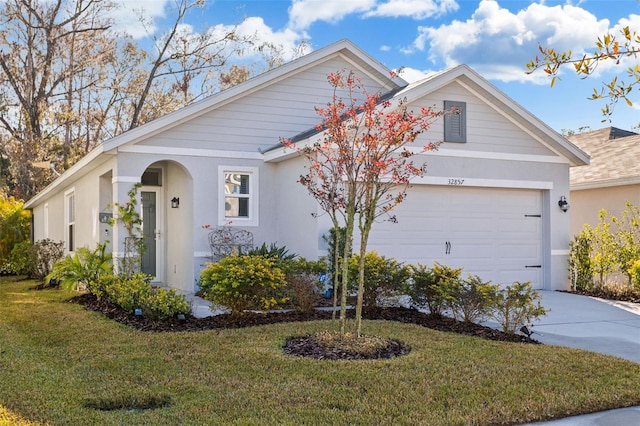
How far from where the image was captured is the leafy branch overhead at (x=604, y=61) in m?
3.88

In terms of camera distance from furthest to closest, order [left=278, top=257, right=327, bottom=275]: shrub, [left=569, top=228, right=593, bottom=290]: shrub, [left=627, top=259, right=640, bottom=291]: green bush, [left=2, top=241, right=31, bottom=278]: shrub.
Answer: [left=2, top=241, right=31, bottom=278]: shrub, [left=569, top=228, right=593, bottom=290]: shrub, [left=627, top=259, right=640, bottom=291]: green bush, [left=278, top=257, right=327, bottom=275]: shrub

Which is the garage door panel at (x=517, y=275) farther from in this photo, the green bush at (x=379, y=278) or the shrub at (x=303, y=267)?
the shrub at (x=303, y=267)

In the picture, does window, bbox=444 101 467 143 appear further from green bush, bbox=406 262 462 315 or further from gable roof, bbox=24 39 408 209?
green bush, bbox=406 262 462 315

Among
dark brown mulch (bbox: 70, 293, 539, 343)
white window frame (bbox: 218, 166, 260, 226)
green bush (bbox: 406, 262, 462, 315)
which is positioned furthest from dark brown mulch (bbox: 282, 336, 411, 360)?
white window frame (bbox: 218, 166, 260, 226)

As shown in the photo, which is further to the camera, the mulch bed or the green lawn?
the mulch bed

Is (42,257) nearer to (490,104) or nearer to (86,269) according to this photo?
(86,269)

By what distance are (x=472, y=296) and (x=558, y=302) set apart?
159 inches

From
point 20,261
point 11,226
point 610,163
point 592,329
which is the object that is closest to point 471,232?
point 592,329

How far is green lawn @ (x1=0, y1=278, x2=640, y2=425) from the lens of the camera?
5211mm

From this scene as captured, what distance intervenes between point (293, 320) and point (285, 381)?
3450mm

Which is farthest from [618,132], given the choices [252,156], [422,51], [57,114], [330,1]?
[57,114]

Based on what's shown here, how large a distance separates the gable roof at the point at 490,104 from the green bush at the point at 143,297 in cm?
399

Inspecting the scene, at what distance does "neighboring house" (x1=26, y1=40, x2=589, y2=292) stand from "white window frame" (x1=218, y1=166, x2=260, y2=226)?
0.8 inches

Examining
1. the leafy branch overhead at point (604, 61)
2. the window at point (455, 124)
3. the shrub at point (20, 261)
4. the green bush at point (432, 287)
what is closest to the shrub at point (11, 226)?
the shrub at point (20, 261)
